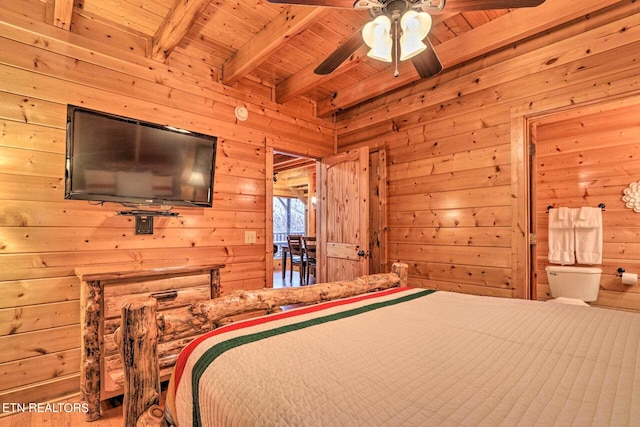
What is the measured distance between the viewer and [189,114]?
8.86 feet

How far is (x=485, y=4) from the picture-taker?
141 cm

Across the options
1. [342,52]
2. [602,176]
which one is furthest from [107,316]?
[602,176]

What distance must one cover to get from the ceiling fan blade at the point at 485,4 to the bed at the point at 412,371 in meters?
1.43

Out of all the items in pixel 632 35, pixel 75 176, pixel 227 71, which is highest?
pixel 227 71

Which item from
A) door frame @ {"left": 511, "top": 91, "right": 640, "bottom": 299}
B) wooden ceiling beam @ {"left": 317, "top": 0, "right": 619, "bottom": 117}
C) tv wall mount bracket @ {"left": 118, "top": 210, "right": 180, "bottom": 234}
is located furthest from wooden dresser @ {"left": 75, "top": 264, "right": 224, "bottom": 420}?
wooden ceiling beam @ {"left": 317, "top": 0, "right": 619, "bottom": 117}

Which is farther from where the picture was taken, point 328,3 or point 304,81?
point 304,81

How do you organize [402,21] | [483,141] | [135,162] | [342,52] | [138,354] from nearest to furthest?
[138,354], [402,21], [342,52], [135,162], [483,141]

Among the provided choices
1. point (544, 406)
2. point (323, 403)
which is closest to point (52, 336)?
point (323, 403)

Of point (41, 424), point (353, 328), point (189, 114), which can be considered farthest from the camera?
point (189, 114)

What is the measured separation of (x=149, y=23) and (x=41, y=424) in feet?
9.45

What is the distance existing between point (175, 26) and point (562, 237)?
4.46 meters

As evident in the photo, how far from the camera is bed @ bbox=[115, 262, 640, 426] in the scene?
0.66m

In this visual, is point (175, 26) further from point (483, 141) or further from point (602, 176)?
point (602, 176)

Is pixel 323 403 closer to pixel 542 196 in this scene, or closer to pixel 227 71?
pixel 227 71
